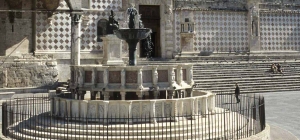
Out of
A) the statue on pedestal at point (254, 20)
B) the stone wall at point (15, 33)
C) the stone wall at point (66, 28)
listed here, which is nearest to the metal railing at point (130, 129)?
the stone wall at point (15, 33)

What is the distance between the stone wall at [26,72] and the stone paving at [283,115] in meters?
14.9

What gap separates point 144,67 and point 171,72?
98 cm

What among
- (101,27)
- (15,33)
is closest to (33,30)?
(15,33)

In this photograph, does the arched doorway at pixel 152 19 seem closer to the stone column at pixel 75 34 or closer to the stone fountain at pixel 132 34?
the stone column at pixel 75 34

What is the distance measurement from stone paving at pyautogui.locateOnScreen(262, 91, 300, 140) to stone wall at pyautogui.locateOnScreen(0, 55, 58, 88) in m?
14.9

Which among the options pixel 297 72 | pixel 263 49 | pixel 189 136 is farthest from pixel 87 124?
pixel 263 49

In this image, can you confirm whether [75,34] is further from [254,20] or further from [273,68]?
[254,20]

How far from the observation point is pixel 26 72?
77.1ft

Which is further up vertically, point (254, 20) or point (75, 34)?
point (254, 20)

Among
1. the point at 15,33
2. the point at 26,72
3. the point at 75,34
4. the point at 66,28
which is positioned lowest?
the point at 26,72

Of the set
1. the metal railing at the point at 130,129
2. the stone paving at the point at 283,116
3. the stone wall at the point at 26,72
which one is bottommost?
the stone paving at the point at 283,116

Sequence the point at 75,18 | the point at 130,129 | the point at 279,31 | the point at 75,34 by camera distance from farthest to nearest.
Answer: the point at 279,31 < the point at 75,34 < the point at 75,18 < the point at 130,129

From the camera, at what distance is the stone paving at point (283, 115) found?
38.3 feet

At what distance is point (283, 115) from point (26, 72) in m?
16.9
